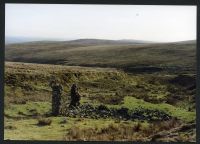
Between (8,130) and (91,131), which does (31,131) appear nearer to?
(8,130)

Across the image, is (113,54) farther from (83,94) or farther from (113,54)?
(83,94)

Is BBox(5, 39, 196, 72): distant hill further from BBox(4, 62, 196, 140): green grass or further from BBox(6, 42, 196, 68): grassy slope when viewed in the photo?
BBox(4, 62, 196, 140): green grass

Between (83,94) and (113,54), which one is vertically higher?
(113,54)

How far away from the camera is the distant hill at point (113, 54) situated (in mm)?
9703

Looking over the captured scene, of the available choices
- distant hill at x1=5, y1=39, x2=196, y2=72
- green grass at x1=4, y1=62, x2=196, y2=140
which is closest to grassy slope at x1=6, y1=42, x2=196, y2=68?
distant hill at x1=5, y1=39, x2=196, y2=72

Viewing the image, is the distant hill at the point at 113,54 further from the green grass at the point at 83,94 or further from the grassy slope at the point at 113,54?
the green grass at the point at 83,94

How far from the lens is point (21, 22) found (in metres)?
9.62

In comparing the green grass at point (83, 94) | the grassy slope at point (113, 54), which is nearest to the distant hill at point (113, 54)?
the grassy slope at point (113, 54)

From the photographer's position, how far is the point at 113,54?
383 inches

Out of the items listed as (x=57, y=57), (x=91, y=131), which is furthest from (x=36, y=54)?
(x=91, y=131)

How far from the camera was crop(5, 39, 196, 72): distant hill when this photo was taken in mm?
9703

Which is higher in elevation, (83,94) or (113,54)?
(113,54)

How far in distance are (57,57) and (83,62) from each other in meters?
0.54

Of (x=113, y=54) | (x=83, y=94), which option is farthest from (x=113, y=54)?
(x=83, y=94)
